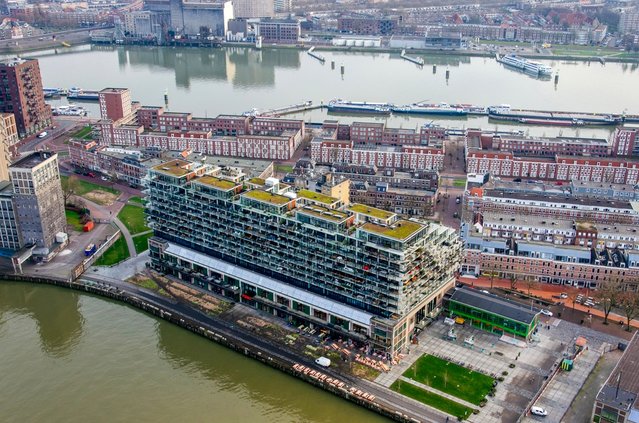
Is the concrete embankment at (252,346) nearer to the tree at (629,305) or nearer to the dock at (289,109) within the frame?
the tree at (629,305)

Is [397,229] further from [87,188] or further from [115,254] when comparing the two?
[87,188]

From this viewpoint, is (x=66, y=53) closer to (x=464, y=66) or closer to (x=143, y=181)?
(x=464, y=66)

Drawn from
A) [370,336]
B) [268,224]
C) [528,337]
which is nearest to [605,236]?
[528,337]

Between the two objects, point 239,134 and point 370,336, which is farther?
point 239,134

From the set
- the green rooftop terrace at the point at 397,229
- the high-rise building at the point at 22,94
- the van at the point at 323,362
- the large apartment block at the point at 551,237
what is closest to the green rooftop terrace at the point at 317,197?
the green rooftop terrace at the point at 397,229

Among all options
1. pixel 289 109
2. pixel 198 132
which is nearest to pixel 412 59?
pixel 289 109

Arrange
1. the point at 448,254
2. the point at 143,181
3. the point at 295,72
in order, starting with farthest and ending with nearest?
the point at 295,72 → the point at 143,181 → the point at 448,254

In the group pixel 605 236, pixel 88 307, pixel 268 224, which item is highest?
pixel 268 224
